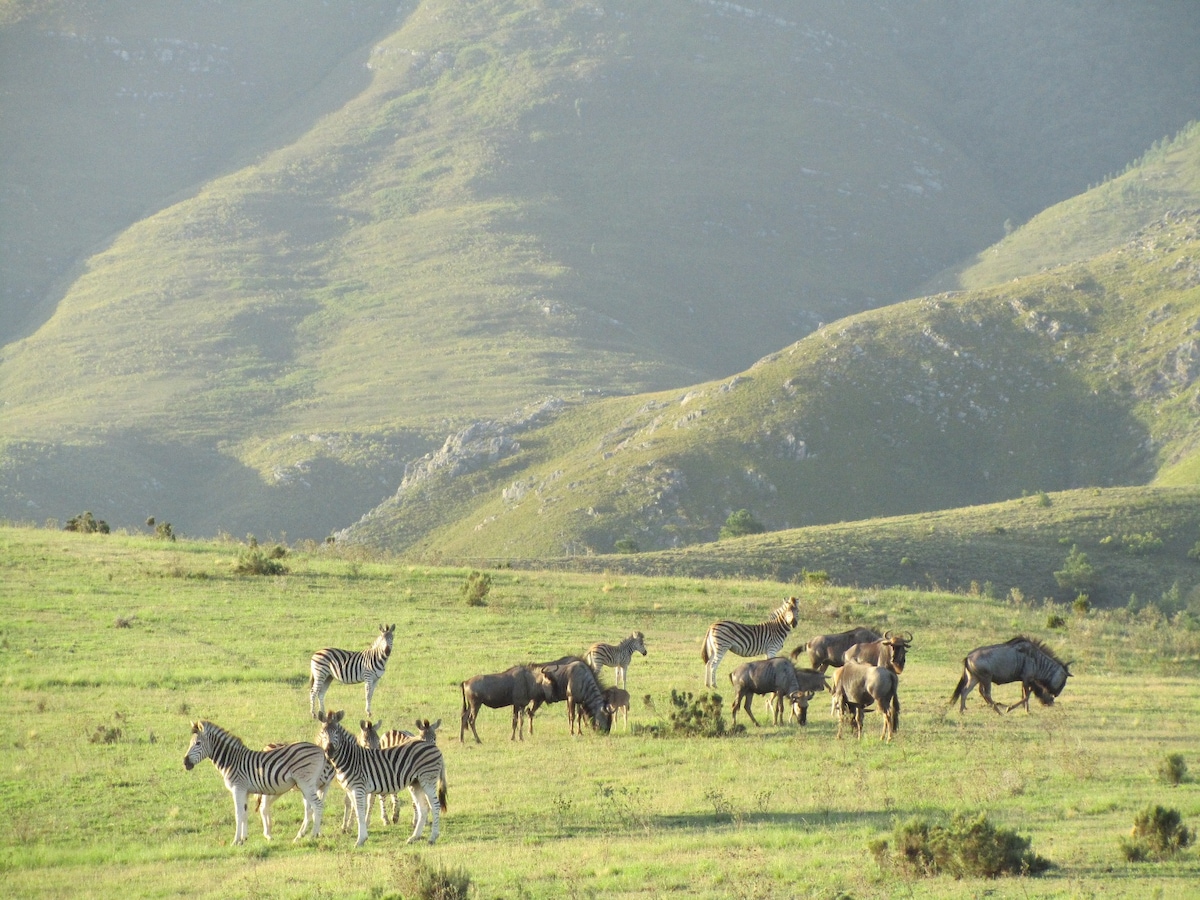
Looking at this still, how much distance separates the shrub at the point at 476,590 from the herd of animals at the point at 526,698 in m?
10.5

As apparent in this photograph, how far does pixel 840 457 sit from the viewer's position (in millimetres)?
111500

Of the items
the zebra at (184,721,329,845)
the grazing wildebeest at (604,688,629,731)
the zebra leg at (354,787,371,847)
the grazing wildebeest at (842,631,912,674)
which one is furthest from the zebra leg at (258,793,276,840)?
the grazing wildebeest at (842,631,912,674)

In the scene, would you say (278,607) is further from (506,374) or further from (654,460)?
(506,374)

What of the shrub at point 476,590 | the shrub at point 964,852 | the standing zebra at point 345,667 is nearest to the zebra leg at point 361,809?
the shrub at point 964,852

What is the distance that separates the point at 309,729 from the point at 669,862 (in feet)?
29.8

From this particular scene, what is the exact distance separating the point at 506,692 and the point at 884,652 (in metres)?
6.97

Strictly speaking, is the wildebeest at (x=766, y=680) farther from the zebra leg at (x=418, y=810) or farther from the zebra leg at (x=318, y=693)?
the zebra leg at (x=418, y=810)

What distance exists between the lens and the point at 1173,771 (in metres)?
18.1

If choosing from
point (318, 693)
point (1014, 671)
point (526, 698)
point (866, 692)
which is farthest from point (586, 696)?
point (1014, 671)

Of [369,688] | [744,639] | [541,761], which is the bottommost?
[541,761]

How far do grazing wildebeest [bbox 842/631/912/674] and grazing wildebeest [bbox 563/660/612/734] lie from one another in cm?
478

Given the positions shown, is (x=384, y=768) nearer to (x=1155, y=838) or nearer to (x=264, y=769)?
(x=264, y=769)

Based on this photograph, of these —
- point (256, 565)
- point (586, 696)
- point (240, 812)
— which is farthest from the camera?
point (256, 565)

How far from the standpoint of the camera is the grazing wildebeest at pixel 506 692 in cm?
2167
